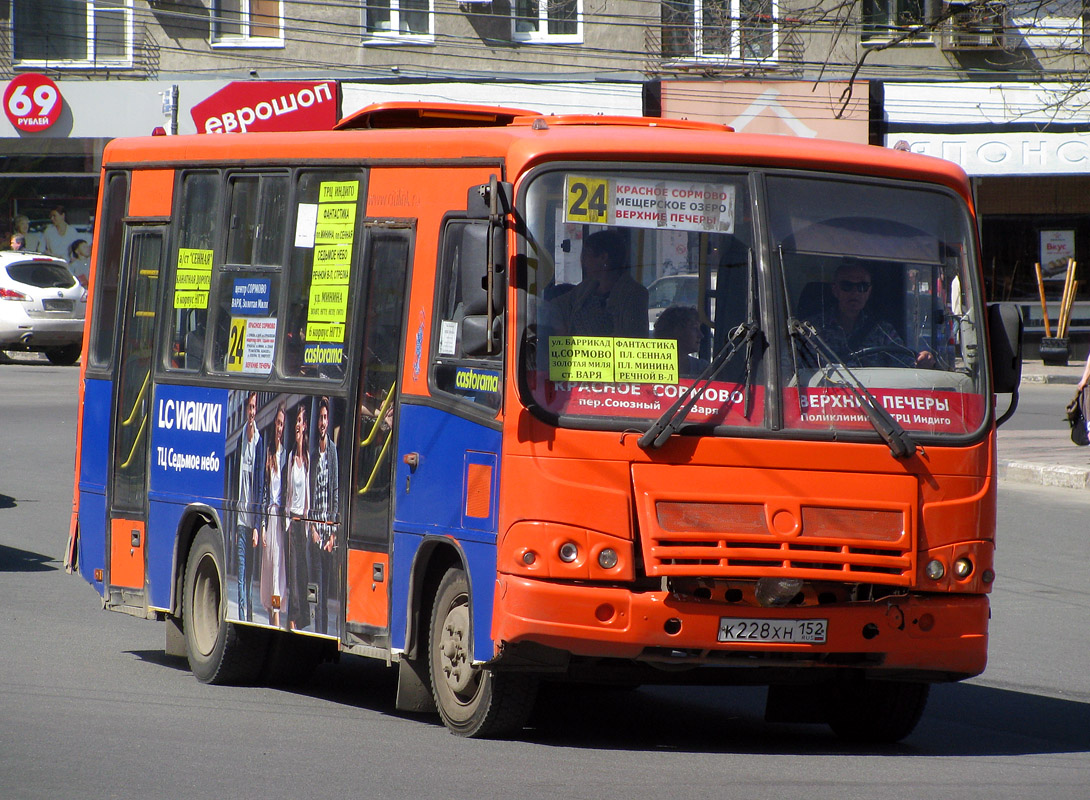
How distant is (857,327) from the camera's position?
23.6 feet

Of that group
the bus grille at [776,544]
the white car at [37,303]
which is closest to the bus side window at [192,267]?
the bus grille at [776,544]

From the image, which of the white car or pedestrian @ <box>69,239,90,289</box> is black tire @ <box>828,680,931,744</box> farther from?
pedestrian @ <box>69,239,90,289</box>

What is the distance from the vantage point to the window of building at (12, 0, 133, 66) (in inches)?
1324

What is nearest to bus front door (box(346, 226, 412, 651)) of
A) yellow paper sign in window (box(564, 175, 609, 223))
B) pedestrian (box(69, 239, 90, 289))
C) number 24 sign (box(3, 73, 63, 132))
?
yellow paper sign in window (box(564, 175, 609, 223))

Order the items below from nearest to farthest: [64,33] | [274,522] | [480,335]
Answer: [480,335] → [274,522] → [64,33]

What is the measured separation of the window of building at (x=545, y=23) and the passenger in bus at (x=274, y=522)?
25.5 meters

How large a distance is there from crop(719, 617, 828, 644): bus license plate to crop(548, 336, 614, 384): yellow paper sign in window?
3.48 feet

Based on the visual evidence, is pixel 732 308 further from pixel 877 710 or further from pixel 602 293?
pixel 877 710

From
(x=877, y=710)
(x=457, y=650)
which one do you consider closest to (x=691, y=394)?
(x=457, y=650)

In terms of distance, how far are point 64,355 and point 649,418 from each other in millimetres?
24542

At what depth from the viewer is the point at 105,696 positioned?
827 cm

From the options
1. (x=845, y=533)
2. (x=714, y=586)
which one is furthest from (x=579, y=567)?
(x=845, y=533)

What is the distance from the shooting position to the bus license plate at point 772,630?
6.73m

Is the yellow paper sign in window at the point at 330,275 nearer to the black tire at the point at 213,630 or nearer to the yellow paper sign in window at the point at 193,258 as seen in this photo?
the yellow paper sign in window at the point at 193,258
